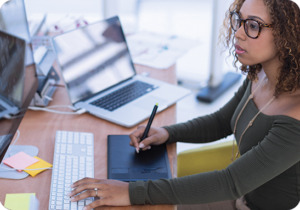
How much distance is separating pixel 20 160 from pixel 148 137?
0.41m

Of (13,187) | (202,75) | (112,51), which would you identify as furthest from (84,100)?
(202,75)

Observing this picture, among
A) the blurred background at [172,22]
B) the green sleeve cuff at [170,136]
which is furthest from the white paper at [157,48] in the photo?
the green sleeve cuff at [170,136]

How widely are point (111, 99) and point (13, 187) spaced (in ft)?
1.88

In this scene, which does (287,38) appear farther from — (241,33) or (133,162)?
(133,162)

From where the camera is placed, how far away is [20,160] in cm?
100

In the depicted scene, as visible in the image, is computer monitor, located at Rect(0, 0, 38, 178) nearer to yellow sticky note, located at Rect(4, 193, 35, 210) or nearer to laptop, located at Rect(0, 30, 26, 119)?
laptop, located at Rect(0, 30, 26, 119)

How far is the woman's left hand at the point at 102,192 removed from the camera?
84cm

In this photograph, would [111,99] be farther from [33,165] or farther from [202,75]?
[202,75]

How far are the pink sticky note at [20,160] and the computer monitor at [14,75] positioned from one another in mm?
27

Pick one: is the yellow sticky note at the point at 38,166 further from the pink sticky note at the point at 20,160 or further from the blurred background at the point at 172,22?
the blurred background at the point at 172,22

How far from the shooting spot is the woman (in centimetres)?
87

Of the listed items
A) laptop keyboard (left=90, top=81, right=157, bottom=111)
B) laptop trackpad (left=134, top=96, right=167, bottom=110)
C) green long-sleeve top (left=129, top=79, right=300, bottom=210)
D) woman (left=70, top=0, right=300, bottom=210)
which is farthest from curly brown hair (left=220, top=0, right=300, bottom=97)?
laptop keyboard (left=90, top=81, right=157, bottom=111)

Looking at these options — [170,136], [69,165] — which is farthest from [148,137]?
[69,165]

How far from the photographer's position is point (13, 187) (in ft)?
2.96
